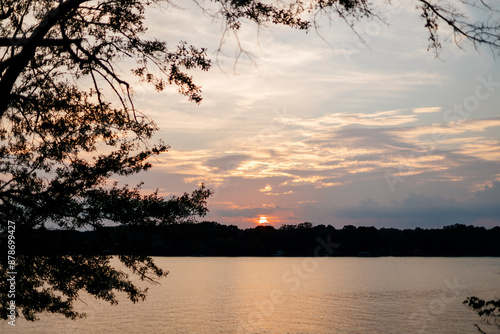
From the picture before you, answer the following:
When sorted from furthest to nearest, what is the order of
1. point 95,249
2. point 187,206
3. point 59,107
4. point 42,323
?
point 42,323 < point 187,206 < point 95,249 < point 59,107

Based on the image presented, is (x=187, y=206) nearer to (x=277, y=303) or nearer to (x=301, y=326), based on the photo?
(x=301, y=326)

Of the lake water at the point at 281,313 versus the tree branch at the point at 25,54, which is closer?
the tree branch at the point at 25,54

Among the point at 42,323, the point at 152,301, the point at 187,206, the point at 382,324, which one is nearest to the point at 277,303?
the point at 152,301

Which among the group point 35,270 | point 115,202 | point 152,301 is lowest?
point 152,301

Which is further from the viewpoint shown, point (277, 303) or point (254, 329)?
point (277, 303)

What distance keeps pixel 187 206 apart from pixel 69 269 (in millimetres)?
3113

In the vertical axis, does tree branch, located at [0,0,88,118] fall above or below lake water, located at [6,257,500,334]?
above

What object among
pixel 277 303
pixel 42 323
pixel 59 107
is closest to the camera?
pixel 59 107

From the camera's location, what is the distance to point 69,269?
11500 mm

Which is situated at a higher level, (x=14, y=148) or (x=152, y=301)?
(x=14, y=148)

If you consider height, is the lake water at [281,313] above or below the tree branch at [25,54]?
below

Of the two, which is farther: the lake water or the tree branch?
the lake water

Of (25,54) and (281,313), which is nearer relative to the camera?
(25,54)

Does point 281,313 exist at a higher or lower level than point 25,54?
lower
